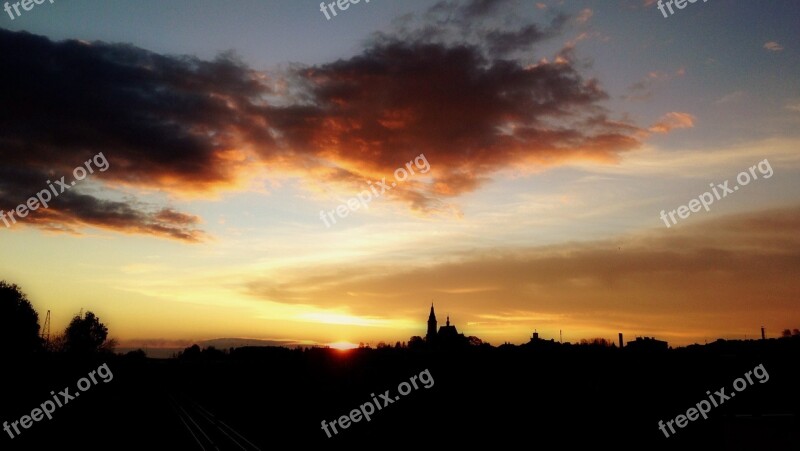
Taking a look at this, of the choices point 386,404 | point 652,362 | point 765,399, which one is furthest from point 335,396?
point 765,399

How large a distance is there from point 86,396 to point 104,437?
117 ft

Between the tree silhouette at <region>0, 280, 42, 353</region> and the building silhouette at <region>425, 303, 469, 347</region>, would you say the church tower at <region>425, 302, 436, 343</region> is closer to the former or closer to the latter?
the building silhouette at <region>425, 303, 469, 347</region>

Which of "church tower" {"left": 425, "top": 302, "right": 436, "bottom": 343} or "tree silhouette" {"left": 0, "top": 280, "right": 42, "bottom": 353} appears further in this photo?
"church tower" {"left": 425, "top": 302, "right": 436, "bottom": 343}

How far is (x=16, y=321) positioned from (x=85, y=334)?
7536 centimetres

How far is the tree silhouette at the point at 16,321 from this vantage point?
92125 mm

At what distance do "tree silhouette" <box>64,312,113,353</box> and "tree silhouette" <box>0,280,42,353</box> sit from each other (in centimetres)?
6406

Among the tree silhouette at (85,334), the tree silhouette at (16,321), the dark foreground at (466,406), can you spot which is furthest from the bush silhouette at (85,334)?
the dark foreground at (466,406)

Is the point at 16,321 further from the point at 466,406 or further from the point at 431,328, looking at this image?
the point at 431,328

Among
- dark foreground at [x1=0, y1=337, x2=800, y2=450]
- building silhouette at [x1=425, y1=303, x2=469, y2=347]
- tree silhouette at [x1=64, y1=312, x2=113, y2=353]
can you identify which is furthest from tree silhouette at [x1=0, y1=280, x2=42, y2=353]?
building silhouette at [x1=425, y1=303, x2=469, y2=347]

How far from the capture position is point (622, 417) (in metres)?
44.5

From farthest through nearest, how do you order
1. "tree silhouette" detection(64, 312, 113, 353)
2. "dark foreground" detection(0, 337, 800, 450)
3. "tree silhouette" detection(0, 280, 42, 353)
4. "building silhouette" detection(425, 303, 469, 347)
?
"building silhouette" detection(425, 303, 469, 347), "tree silhouette" detection(64, 312, 113, 353), "tree silhouette" detection(0, 280, 42, 353), "dark foreground" detection(0, 337, 800, 450)

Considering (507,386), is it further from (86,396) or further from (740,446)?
(86,396)

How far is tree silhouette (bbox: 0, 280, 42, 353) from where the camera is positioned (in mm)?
92125

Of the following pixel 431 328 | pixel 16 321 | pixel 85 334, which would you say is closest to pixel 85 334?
pixel 85 334
